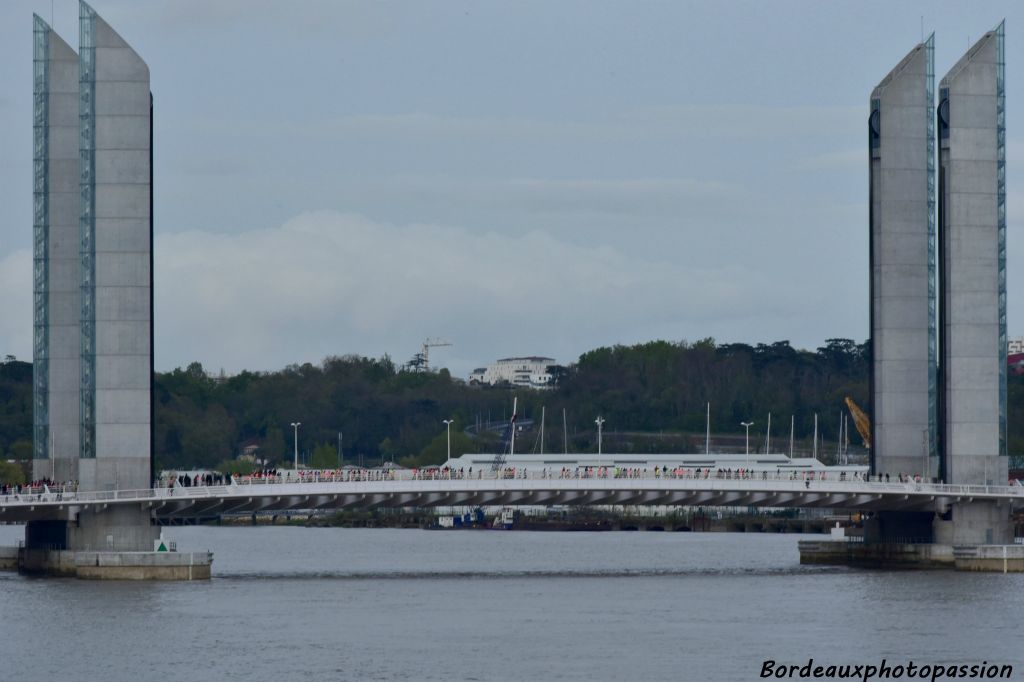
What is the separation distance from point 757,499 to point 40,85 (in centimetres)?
3559

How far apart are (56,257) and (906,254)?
37823 millimetres

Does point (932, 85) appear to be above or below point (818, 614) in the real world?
above

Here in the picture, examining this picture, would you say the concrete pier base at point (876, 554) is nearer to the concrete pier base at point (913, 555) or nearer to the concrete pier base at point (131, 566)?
the concrete pier base at point (913, 555)

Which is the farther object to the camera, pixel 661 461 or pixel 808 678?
pixel 661 461

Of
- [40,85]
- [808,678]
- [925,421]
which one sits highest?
[40,85]

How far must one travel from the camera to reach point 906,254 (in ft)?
333

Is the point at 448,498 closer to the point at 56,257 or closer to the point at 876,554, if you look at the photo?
the point at 56,257

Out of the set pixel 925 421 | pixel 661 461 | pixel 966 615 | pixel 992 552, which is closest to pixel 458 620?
pixel 966 615

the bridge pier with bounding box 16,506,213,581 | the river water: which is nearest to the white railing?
the bridge pier with bounding box 16,506,213,581

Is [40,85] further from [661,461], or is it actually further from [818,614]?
[661,461]

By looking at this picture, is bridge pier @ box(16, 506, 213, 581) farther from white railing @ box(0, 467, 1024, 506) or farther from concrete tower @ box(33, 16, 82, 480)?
concrete tower @ box(33, 16, 82, 480)

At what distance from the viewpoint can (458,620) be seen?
241 ft

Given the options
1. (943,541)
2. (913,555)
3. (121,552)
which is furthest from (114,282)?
(943,541)

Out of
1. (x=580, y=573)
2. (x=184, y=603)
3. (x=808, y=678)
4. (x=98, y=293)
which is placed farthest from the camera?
(x=580, y=573)
